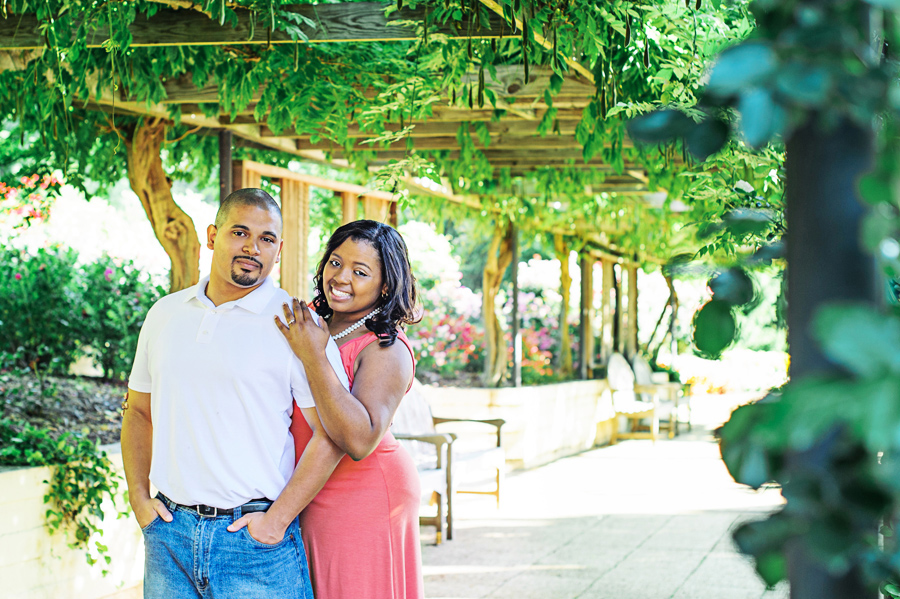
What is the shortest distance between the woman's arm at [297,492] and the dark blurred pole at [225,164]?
3.28 meters

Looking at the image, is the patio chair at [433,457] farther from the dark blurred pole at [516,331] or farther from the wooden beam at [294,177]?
the dark blurred pole at [516,331]

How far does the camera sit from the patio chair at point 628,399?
33.1 feet

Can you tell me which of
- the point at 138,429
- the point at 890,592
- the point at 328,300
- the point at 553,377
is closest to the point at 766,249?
the point at 890,592

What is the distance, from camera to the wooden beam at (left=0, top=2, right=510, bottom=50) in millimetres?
3234

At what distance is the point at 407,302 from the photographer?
2.18 metres

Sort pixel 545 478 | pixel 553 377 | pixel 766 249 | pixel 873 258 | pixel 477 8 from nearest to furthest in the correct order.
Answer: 1. pixel 873 258
2. pixel 766 249
3. pixel 477 8
4. pixel 545 478
5. pixel 553 377

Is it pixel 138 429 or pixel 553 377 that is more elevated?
pixel 138 429

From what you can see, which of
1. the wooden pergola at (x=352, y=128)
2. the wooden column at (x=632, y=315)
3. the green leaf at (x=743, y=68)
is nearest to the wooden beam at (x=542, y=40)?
the wooden pergola at (x=352, y=128)

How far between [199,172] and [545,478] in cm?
384

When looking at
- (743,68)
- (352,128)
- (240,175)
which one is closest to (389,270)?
(743,68)

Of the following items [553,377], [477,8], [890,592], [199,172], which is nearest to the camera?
[890,592]

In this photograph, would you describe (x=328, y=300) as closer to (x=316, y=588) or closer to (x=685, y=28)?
(x=316, y=588)

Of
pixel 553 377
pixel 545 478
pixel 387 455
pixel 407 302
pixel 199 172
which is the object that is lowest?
pixel 545 478

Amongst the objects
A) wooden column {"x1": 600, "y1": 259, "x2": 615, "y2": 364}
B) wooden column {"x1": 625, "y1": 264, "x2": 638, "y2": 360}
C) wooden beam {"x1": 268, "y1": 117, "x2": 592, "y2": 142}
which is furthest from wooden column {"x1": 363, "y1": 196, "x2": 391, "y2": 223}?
wooden column {"x1": 625, "y1": 264, "x2": 638, "y2": 360}
